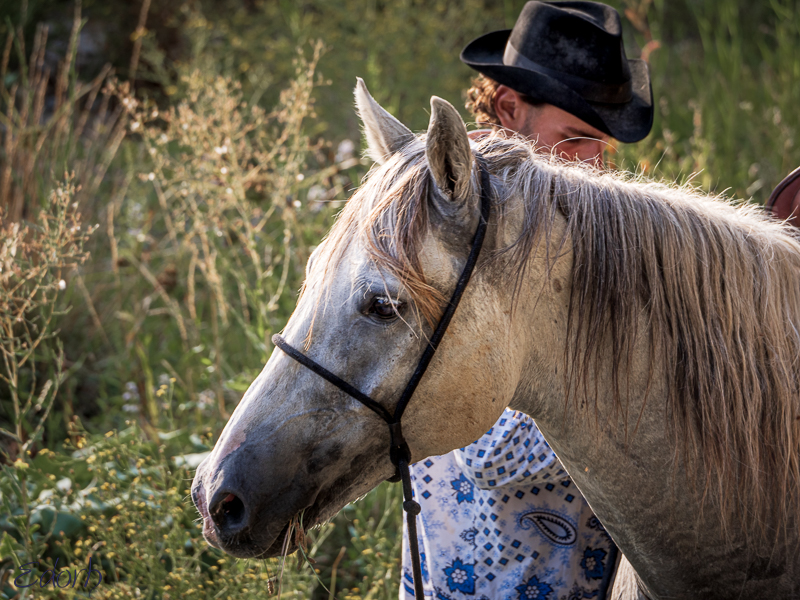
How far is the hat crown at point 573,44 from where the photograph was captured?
5.49 ft

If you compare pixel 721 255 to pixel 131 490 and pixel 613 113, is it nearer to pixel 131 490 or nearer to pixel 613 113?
pixel 613 113

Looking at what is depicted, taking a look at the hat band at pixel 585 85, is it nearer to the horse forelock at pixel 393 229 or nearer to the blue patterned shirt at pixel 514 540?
the horse forelock at pixel 393 229

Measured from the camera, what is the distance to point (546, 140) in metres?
1.71

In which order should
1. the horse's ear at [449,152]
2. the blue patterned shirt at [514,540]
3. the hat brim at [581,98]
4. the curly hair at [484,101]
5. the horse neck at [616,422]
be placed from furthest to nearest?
the curly hair at [484,101] → the hat brim at [581,98] → the blue patterned shirt at [514,540] → the horse neck at [616,422] → the horse's ear at [449,152]

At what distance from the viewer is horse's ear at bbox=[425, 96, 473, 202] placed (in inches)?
37.1

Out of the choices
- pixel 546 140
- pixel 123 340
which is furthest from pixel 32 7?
pixel 546 140

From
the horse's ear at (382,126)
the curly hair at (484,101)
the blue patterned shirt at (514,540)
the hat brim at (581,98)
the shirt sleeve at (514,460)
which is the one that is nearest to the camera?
the horse's ear at (382,126)

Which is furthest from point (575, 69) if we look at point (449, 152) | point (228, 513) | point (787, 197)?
point (228, 513)

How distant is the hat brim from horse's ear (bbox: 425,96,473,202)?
77 centimetres

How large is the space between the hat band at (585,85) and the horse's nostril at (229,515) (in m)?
1.30

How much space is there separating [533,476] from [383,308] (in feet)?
2.14

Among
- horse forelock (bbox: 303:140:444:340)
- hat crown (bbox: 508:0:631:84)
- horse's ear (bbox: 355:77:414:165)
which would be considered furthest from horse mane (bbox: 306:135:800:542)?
hat crown (bbox: 508:0:631:84)

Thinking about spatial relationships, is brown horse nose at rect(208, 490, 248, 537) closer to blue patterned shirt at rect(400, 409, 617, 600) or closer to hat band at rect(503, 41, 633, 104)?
blue patterned shirt at rect(400, 409, 617, 600)

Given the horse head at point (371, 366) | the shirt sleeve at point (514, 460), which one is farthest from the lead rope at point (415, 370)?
the shirt sleeve at point (514, 460)
